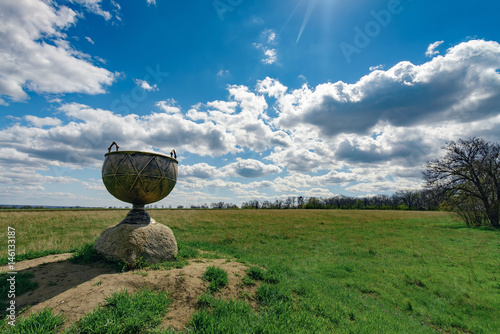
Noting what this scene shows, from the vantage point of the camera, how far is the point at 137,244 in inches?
248

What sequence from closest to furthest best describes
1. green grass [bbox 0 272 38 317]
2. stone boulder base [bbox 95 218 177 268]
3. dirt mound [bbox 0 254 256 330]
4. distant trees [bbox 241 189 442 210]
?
dirt mound [bbox 0 254 256 330] → green grass [bbox 0 272 38 317] → stone boulder base [bbox 95 218 177 268] → distant trees [bbox 241 189 442 210]

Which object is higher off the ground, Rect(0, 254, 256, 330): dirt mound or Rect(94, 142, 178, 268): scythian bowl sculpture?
Rect(94, 142, 178, 268): scythian bowl sculpture

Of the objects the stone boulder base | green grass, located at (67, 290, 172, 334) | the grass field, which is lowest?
the grass field

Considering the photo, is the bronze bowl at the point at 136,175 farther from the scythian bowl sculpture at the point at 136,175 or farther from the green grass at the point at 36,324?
the green grass at the point at 36,324

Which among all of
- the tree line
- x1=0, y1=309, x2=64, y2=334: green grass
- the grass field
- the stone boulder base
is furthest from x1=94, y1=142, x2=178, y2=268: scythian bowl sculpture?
the tree line

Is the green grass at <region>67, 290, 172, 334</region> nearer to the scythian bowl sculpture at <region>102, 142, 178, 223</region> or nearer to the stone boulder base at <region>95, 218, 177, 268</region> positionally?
the stone boulder base at <region>95, 218, 177, 268</region>

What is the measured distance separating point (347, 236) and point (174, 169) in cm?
1663

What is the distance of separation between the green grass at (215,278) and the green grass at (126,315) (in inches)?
41.4

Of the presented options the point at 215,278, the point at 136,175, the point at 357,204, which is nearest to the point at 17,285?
the point at 136,175

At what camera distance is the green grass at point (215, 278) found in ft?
17.3

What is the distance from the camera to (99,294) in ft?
14.7

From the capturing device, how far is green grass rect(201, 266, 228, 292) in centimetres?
529

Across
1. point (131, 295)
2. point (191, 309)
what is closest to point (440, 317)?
point (191, 309)

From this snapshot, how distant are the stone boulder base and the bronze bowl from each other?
3.10 feet
